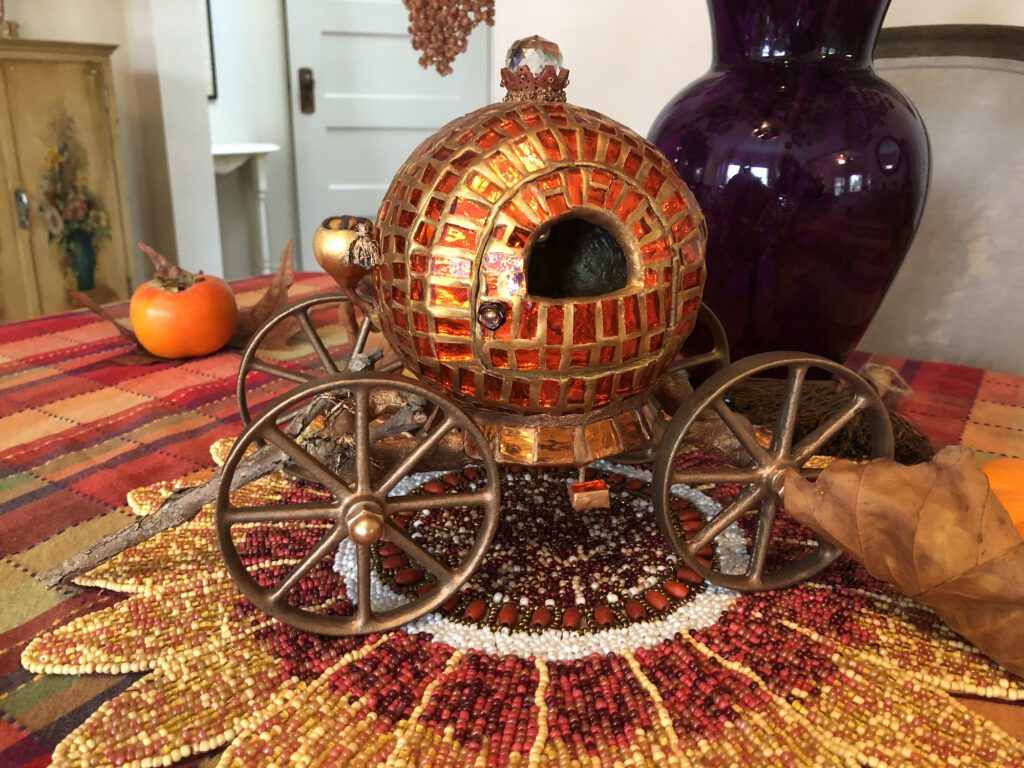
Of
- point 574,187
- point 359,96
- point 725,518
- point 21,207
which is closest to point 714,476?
point 725,518

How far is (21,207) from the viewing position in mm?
2295

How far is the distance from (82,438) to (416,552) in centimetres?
56

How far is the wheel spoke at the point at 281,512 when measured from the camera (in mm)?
533

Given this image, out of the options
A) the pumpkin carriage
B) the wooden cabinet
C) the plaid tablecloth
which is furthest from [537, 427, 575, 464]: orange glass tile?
the wooden cabinet

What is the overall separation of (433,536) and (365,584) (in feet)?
0.43

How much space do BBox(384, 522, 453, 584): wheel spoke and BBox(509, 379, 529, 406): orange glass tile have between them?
127mm

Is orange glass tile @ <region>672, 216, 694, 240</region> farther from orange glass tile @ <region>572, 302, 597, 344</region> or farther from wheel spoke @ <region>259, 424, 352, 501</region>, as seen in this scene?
wheel spoke @ <region>259, 424, 352, 501</region>

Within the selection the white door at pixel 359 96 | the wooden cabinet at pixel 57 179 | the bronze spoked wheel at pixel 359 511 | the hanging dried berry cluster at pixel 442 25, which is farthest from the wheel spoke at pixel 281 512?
the white door at pixel 359 96

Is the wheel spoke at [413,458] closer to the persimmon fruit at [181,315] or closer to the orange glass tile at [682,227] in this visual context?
the orange glass tile at [682,227]

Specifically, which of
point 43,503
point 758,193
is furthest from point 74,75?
point 758,193

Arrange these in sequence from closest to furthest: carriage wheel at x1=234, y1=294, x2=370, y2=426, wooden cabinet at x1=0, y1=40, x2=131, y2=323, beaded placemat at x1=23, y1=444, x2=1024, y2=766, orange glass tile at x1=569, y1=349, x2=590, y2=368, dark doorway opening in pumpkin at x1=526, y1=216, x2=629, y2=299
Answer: beaded placemat at x1=23, y1=444, x2=1024, y2=766
orange glass tile at x1=569, y1=349, x2=590, y2=368
dark doorway opening in pumpkin at x1=526, y1=216, x2=629, y2=299
carriage wheel at x1=234, y1=294, x2=370, y2=426
wooden cabinet at x1=0, y1=40, x2=131, y2=323

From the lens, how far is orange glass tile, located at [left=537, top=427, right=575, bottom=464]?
600 millimetres

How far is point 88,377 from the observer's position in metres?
1.10

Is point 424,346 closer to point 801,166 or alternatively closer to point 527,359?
point 527,359
